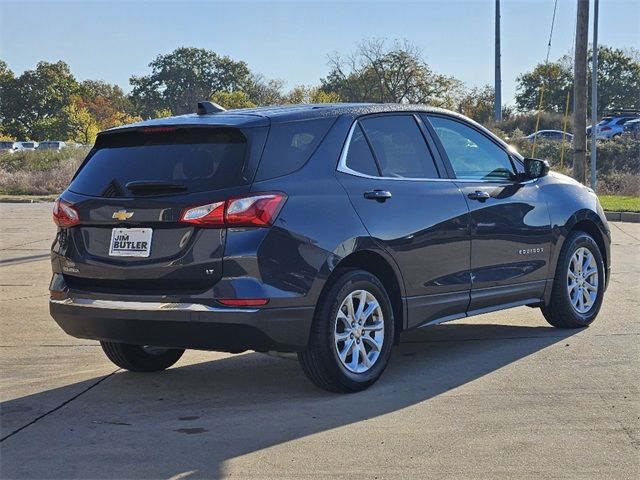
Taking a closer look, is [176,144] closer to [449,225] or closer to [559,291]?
[449,225]

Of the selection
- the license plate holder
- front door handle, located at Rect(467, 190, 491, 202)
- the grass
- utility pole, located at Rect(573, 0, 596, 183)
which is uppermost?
utility pole, located at Rect(573, 0, 596, 183)

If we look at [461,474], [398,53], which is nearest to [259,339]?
[461,474]

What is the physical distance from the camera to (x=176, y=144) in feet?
19.2

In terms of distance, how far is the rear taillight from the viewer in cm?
545

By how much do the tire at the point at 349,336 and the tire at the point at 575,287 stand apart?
2180 mm

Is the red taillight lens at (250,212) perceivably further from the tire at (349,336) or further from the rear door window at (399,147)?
the rear door window at (399,147)

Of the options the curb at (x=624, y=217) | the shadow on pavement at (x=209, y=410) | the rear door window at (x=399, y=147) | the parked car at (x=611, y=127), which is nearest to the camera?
the shadow on pavement at (x=209, y=410)

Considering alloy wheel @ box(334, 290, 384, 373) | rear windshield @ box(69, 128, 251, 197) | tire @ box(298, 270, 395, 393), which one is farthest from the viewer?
alloy wheel @ box(334, 290, 384, 373)


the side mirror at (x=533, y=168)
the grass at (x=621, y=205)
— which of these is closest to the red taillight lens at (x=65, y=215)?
the side mirror at (x=533, y=168)

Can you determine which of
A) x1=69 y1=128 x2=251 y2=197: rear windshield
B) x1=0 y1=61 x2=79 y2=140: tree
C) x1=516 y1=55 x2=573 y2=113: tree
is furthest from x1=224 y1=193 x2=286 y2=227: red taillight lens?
x1=0 y1=61 x2=79 y2=140: tree

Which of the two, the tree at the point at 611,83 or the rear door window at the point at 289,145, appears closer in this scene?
the rear door window at the point at 289,145

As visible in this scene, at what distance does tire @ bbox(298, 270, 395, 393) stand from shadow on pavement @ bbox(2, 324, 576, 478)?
12 centimetres

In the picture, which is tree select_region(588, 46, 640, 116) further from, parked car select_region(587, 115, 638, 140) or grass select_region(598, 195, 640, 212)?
grass select_region(598, 195, 640, 212)

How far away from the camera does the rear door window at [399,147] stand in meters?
6.49
